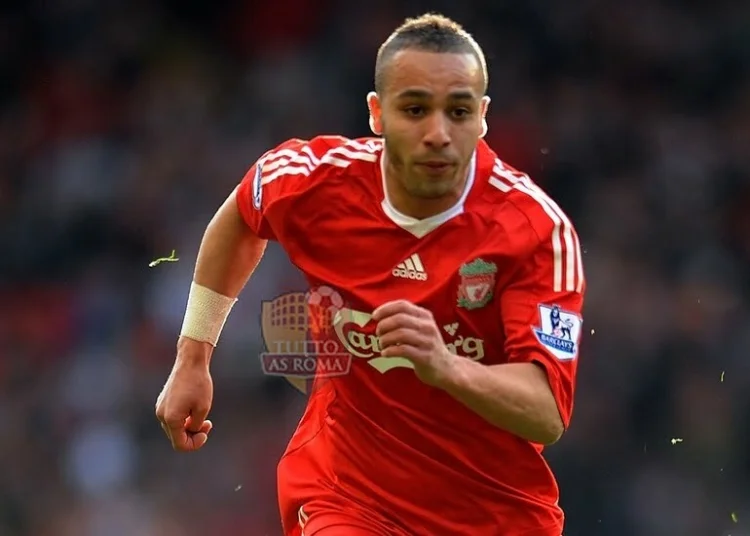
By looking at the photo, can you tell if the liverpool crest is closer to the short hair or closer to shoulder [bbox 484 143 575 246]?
shoulder [bbox 484 143 575 246]

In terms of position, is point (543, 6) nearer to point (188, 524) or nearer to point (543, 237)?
point (188, 524)

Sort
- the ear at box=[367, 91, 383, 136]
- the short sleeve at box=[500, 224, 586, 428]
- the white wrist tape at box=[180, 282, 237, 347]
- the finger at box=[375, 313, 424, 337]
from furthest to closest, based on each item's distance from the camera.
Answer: the white wrist tape at box=[180, 282, 237, 347] < the ear at box=[367, 91, 383, 136] < the short sleeve at box=[500, 224, 586, 428] < the finger at box=[375, 313, 424, 337]

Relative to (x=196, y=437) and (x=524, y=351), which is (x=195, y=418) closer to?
(x=196, y=437)

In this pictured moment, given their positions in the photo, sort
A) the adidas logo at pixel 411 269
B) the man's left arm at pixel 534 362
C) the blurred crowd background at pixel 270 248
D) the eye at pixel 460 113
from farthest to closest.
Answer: the blurred crowd background at pixel 270 248 < the adidas logo at pixel 411 269 < the eye at pixel 460 113 < the man's left arm at pixel 534 362

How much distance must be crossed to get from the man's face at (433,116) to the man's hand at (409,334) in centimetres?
59

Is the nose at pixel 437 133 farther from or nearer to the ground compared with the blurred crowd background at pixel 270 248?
farther from the ground

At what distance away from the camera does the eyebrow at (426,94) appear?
3.36m

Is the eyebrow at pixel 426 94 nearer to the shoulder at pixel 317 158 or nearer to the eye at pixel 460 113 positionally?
the eye at pixel 460 113

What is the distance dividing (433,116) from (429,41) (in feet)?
0.73

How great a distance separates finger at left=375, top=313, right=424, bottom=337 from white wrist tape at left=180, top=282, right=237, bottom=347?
1194mm

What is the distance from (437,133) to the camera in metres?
3.32

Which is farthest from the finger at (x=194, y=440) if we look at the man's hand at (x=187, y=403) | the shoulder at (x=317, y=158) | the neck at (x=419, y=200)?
the neck at (x=419, y=200)

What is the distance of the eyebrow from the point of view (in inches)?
132

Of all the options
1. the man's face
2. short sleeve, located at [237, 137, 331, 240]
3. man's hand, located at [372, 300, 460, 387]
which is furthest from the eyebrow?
man's hand, located at [372, 300, 460, 387]
